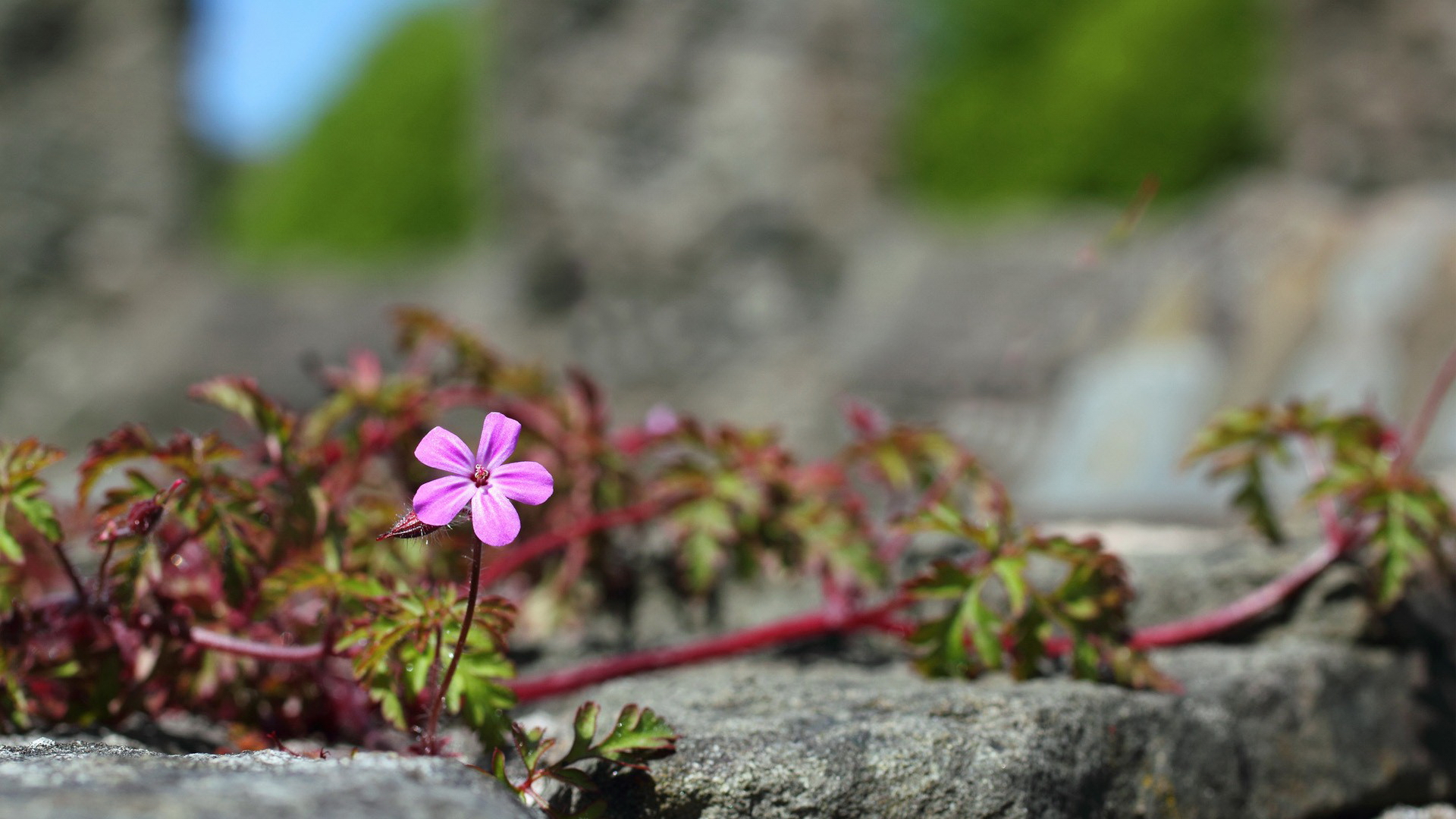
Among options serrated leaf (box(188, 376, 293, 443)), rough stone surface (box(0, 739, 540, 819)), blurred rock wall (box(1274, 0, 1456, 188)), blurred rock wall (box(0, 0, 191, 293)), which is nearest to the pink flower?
rough stone surface (box(0, 739, 540, 819))

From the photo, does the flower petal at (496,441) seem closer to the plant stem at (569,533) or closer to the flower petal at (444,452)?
the flower petal at (444,452)

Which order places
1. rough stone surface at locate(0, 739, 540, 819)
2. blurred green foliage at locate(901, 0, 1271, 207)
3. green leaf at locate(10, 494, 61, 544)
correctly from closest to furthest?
rough stone surface at locate(0, 739, 540, 819) → green leaf at locate(10, 494, 61, 544) → blurred green foliage at locate(901, 0, 1271, 207)

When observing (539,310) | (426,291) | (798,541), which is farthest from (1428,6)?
(426,291)

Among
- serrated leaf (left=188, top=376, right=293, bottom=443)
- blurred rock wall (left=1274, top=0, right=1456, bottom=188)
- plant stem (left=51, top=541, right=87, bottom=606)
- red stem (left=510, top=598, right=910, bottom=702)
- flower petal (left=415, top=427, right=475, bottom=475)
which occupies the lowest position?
red stem (left=510, top=598, right=910, bottom=702)

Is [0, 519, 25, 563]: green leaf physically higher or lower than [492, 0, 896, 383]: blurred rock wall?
lower

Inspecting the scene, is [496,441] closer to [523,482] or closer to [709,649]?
[523,482]

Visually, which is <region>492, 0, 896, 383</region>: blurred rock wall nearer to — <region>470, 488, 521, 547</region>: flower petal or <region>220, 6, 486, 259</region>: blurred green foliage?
<region>470, 488, 521, 547</region>: flower petal

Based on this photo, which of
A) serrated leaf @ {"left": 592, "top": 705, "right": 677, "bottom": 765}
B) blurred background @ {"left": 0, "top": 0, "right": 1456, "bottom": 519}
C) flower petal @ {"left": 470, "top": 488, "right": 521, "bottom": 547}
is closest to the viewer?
flower petal @ {"left": 470, "top": 488, "right": 521, "bottom": 547}
